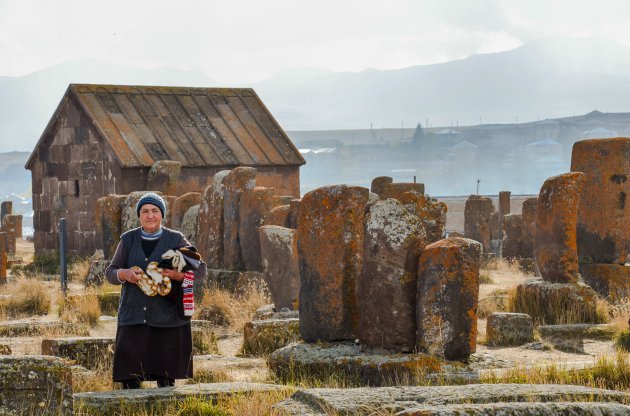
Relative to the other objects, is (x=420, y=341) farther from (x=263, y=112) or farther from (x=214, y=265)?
(x=263, y=112)

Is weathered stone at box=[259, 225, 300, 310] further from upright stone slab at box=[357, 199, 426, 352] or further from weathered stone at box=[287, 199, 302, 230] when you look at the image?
upright stone slab at box=[357, 199, 426, 352]

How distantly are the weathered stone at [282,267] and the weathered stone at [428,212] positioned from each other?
3034 mm

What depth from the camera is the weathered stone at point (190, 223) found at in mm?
17180

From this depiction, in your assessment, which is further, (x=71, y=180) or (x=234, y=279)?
(x=71, y=180)

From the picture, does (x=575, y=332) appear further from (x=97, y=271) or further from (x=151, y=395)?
(x=97, y=271)

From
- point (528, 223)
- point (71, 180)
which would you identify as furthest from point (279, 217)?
point (71, 180)

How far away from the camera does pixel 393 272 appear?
9016mm

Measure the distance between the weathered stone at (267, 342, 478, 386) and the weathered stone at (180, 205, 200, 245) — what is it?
25.7 ft

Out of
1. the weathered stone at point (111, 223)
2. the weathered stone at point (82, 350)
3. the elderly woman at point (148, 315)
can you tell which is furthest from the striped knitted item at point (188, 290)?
the weathered stone at point (111, 223)

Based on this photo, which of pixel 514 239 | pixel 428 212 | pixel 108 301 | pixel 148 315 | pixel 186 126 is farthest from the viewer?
pixel 186 126

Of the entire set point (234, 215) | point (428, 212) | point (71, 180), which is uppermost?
point (71, 180)

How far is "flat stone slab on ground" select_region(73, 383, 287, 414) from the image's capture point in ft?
22.9

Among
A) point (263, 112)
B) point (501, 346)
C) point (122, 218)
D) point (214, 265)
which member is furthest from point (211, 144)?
point (501, 346)

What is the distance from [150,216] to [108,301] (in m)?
7.39
